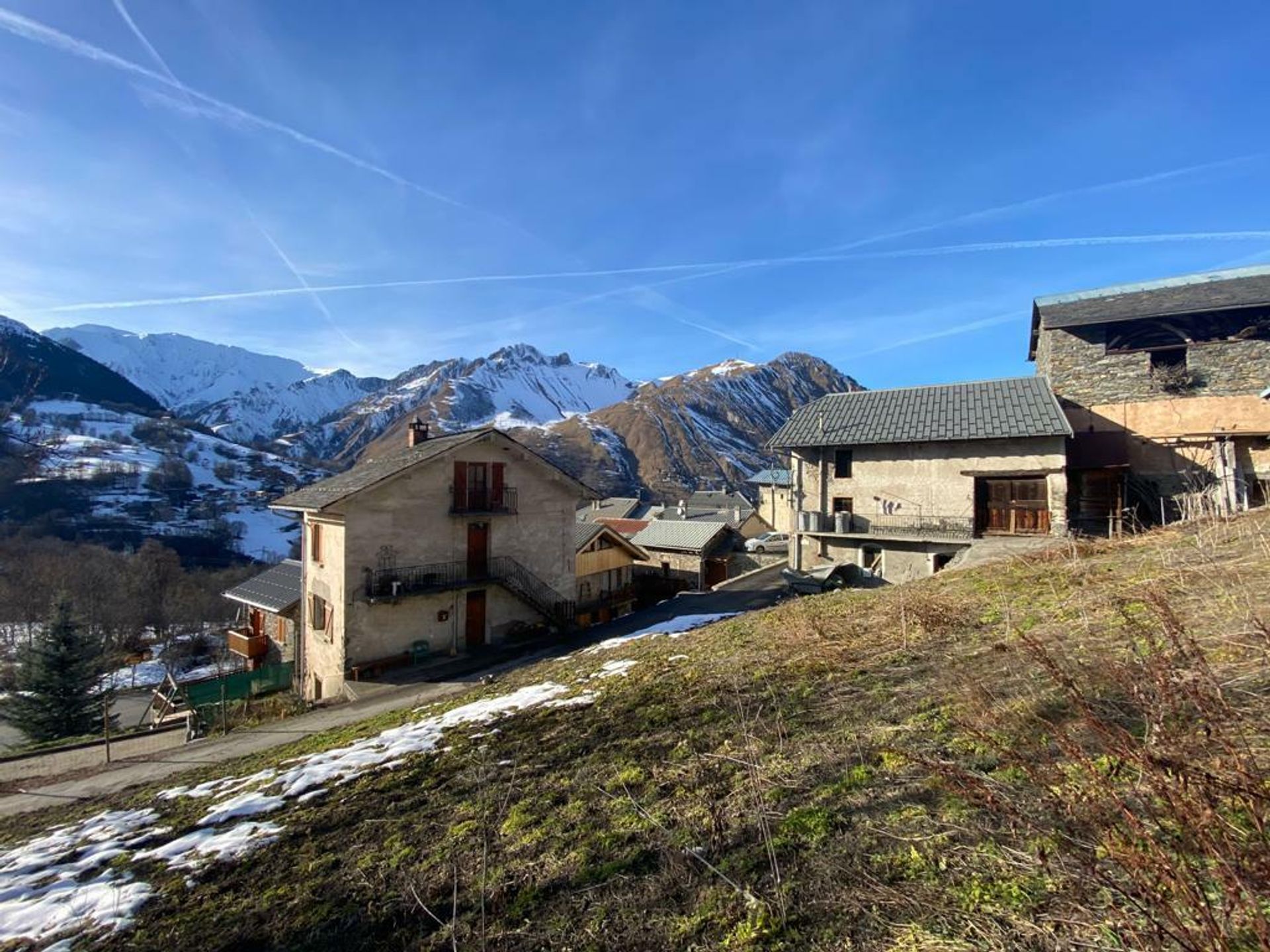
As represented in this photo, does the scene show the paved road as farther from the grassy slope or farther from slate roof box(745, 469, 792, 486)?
slate roof box(745, 469, 792, 486)

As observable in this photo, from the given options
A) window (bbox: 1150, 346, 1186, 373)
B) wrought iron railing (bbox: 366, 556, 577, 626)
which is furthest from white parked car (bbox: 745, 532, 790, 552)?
window (bbox: 1150, 346, 1186, 373)

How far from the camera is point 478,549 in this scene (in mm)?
20672

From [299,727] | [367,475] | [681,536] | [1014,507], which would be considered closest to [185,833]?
[299,727]

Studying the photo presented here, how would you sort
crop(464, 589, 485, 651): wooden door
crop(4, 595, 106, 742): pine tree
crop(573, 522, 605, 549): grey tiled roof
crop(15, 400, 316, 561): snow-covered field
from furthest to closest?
crop(15, 400, 316, 561): snow-covered field
crop(573, 522, 605, 549): grey tiled roof
crop(4, 595, 106, 742): pine tree
crop(464, 589, 485, 651): wooden door

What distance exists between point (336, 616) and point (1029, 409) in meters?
24.0

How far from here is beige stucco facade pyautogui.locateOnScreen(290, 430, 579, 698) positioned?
17500 millimetres

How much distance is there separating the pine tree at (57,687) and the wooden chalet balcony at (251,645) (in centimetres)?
551

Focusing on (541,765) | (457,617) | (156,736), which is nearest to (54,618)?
(156,736)

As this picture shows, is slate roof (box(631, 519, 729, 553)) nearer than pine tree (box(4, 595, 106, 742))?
No

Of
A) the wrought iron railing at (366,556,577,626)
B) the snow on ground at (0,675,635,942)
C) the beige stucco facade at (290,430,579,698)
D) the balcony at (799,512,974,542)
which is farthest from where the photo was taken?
the balcony at (799,512,974,542)

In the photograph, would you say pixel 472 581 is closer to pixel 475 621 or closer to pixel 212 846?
pixel 475 621

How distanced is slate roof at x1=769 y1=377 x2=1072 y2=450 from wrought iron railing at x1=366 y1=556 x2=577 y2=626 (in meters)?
10.9

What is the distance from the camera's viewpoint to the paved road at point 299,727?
10.1 meters

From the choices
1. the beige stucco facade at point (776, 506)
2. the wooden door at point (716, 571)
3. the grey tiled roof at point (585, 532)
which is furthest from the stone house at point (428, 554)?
the beige stucco facade at point (776, 506)
